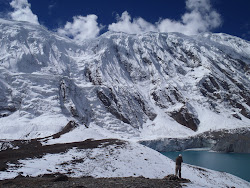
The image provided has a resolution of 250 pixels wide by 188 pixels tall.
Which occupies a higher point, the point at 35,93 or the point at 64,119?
the point at 35,93

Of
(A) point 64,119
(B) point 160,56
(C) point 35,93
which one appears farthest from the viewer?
(B) point 160,56

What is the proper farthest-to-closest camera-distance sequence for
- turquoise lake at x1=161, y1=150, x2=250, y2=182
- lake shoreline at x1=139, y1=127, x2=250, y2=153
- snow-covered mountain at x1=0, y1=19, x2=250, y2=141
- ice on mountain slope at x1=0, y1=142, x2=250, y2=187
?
snow-covered mountain at x1=0, y1=19, x2=250, y2=141 → lake shoreline at x1=139, y1=127, x2=250, y2=153 → turquoise lake at x1=161, y1=150, x2=250, y2=182 → ice on mountain slope at x1=0, y1=142, x2=250, y2=187

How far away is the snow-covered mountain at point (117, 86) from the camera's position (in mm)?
68938

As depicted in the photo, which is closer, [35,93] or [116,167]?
[116,167]

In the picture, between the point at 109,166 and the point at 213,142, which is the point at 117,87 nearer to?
the point at 213,142

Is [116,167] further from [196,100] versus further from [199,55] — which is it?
[199,55]

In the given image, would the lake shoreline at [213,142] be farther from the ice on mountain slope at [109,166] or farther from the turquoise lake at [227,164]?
the ice on mountain slope at [109,166]

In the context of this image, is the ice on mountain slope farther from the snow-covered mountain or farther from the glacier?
the snow-covered mountain

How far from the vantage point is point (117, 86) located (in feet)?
316

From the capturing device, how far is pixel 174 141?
2884 inches

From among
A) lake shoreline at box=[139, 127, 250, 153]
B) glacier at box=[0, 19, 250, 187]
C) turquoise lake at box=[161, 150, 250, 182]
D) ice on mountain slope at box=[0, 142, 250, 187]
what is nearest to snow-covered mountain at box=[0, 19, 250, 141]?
glacier at box=[0, 19, 250, 187]

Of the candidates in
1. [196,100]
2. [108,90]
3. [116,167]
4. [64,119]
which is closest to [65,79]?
[108,90]

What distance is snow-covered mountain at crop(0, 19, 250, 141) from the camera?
226ft

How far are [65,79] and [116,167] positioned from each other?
6707 centimetres
